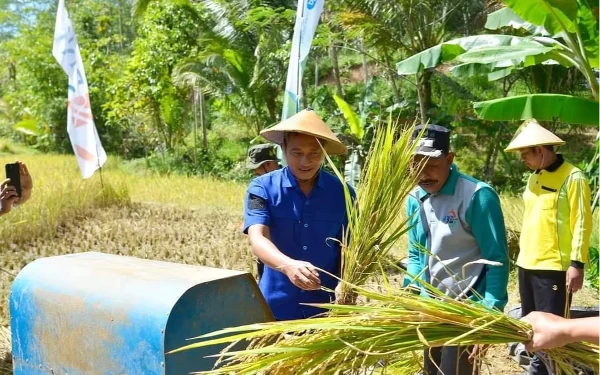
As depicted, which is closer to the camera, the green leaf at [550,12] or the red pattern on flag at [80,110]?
the green leaf at [550,12]

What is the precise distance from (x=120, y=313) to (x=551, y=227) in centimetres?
236

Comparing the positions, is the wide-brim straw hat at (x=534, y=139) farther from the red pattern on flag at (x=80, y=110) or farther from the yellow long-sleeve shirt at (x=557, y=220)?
the red pattern on flag at (x=80, y=110)

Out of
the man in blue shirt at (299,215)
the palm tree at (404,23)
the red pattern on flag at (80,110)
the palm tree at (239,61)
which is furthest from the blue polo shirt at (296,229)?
the palm tree at (239,61)

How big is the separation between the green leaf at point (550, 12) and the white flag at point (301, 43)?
166 cm

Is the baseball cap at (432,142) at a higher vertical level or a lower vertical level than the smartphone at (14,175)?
higher

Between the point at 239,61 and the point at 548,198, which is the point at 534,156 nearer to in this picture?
the point at 548,198

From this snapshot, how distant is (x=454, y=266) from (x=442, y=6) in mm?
8854

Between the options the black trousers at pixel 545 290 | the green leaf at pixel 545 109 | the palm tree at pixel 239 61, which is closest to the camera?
the black trousers at pixel 545 290

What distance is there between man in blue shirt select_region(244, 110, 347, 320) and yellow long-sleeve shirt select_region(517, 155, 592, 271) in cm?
151

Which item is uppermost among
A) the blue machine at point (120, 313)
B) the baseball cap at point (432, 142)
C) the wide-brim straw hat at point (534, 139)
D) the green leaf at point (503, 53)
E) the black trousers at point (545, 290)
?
the green leaf at point (503, 53)

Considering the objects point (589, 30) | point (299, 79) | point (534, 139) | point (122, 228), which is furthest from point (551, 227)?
point (122, 228)

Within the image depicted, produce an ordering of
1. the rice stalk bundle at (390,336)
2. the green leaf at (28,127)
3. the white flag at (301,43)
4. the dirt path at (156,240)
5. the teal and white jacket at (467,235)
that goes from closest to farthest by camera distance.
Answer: the rice stalk bundle at (390,336)
the teal and white jacket at (467,235)
the white flag at (301,43)
the dirt path at (156,240)
the green leaf at (28,127)

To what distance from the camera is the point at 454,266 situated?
2609 mm

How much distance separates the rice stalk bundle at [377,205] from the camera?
2291 millimetres
